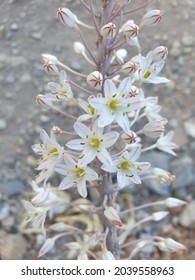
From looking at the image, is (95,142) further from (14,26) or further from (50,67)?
(14,26)

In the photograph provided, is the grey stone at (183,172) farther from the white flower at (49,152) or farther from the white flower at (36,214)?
the white flower at (49,152)

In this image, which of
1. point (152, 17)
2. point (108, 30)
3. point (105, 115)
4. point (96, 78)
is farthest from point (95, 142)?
point (152, 17)

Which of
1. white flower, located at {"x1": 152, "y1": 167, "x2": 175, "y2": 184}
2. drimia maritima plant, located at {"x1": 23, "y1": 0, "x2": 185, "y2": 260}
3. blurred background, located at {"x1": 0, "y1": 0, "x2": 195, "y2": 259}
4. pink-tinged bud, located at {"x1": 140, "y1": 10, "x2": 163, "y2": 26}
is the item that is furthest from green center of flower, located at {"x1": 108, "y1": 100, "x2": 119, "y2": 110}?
blurred background, located at {"x1": 0, "y1": 0, "x2": 195, "y2": 259}

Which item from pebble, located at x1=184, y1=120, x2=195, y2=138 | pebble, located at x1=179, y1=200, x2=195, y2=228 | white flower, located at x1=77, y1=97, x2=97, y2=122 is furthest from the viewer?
pebble, located at x1=184, y1=120, x2=195, y2=138

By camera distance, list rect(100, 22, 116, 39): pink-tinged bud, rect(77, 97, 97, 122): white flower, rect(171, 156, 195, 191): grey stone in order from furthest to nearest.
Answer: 1. rect(171, 156, 195, 191): grey stone
2. rect(77, 97, 97, 122): white flower
3. rect(100, 22, 116, 39): pink-tinged bud

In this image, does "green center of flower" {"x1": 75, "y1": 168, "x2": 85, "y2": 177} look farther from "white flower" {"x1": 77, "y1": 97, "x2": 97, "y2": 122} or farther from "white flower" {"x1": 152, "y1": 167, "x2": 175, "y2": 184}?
"white flower" {"x1": 152, "y1": 167, "x2": 175, "y2": 184}

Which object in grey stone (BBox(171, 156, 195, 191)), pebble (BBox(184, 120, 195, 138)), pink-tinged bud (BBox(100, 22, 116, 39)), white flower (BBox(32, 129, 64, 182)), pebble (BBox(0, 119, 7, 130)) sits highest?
pink-tinged bud (BBox(100, 22, 116, 39))

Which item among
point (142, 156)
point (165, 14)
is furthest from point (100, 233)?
point (165, 14)
